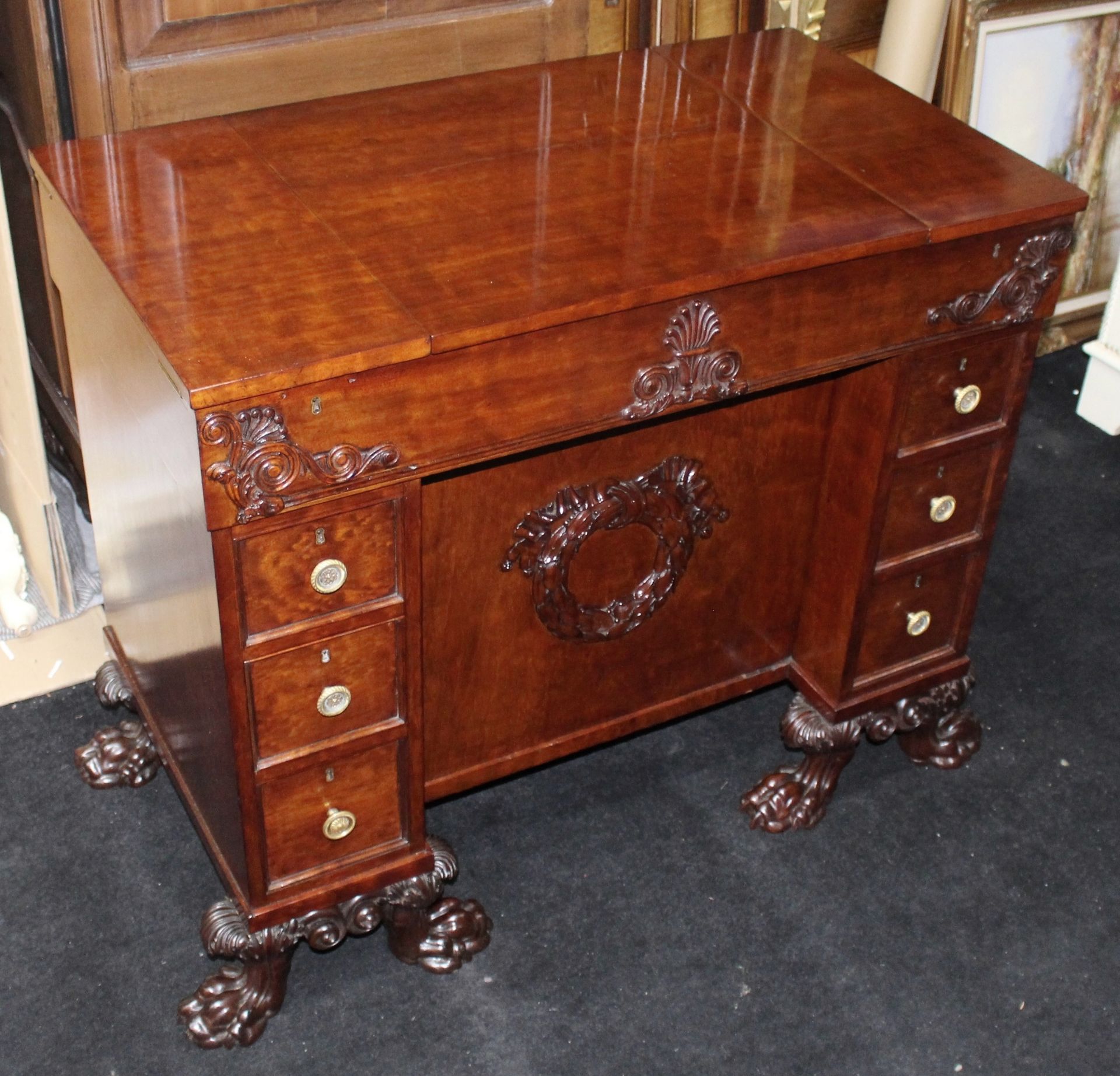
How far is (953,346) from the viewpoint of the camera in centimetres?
203

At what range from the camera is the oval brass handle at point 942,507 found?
218 centimetres

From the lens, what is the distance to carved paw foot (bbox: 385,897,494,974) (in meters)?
2.14

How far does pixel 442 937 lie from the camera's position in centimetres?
216

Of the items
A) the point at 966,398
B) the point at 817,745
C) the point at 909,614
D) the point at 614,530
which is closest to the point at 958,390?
the point at 966,398

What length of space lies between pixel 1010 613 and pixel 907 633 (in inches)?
22.0

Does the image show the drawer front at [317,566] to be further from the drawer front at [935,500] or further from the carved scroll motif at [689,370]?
the drawer front at [935,500]

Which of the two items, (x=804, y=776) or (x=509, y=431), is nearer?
(x=509, y=431)

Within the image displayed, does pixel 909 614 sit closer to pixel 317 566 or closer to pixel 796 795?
pixel 796 795

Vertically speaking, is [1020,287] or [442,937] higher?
[1020,287]

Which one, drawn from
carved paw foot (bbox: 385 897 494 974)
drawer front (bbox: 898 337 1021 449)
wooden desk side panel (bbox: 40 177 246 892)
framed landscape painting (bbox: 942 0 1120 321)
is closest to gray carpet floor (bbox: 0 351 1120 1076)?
carved paw foot (bbox: 385 897 494 974)

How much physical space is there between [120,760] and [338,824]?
61 centimetres

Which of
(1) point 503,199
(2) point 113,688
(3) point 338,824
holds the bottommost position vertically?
(2) point 113,688

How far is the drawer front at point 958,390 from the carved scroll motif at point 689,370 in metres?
0.33

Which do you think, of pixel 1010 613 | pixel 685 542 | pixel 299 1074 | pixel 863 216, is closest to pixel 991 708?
pixel 1010 613
